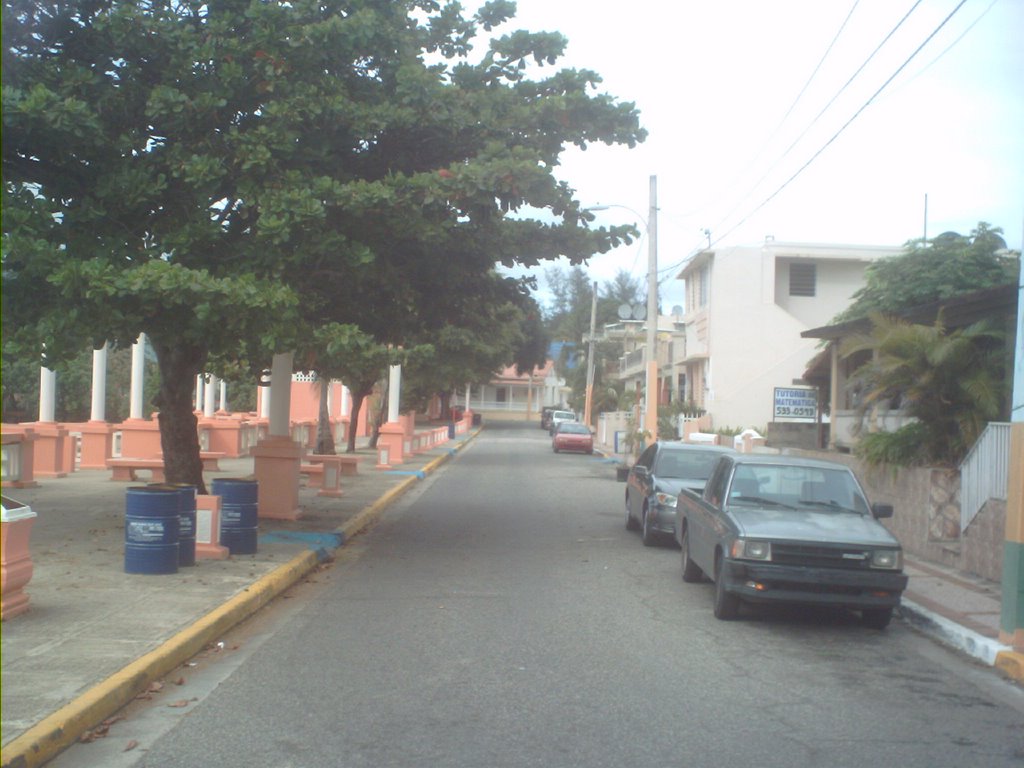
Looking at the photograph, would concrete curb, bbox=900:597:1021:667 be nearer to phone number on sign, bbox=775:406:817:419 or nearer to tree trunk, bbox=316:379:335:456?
phone number on sign, bbox=775:406:817:419

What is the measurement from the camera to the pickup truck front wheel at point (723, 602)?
1020 cm

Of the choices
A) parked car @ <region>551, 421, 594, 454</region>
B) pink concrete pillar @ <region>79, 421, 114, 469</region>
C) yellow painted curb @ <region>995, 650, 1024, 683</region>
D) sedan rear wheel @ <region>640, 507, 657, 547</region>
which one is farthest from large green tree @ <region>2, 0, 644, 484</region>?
parked car @ <region>551, 421, 594, 454</region>

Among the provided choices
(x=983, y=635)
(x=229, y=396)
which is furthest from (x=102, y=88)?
(x=229, y=396)

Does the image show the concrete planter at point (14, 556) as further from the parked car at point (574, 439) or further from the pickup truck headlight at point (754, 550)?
the parked car at point (574, 439)

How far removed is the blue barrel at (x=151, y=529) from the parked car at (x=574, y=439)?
3660cm

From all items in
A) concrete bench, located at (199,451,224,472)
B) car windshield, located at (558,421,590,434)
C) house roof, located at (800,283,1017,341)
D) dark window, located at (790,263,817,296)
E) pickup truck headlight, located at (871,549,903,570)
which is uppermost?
dark window, located at (790,263,817,296)

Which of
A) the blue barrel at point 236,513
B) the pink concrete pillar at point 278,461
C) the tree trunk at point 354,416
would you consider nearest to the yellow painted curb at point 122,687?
the blue barrel at point 236,513

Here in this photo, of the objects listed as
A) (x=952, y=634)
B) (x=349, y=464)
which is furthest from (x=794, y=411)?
(x=952, y=634)

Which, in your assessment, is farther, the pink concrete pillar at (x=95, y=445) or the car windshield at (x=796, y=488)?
the pink concrete pillar at (x=95, y=445)

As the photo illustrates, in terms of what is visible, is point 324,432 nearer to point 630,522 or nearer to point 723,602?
point 630,522

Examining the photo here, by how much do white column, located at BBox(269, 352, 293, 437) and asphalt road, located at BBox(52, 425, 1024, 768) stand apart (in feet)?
16.4

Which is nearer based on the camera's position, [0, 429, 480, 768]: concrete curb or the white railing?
[0, 429, 480, 768]: concrete curb

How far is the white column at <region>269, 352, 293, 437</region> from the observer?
17.6m

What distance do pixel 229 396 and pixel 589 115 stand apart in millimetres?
42423
